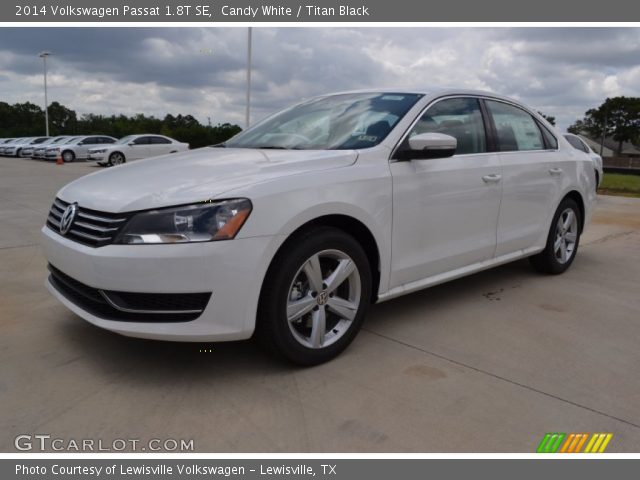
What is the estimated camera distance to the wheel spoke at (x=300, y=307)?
291 centimetres

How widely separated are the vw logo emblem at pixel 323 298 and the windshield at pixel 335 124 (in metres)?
0.92

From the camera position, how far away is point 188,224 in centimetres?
263

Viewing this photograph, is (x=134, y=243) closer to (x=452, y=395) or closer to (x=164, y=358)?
(x=164, y=358)

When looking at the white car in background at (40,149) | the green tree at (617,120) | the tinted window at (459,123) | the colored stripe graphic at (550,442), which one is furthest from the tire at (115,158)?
the green tree at (617,120)

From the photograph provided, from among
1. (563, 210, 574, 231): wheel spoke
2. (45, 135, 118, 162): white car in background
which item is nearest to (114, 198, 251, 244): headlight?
(563, 210, 574, 231): wheel spoke

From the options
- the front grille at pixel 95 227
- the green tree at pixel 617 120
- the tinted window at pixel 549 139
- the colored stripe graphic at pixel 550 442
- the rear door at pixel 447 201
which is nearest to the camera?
the colored stripe graphic at pixel 550 442

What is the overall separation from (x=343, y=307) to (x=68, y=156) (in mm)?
26705

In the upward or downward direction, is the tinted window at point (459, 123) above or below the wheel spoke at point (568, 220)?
above

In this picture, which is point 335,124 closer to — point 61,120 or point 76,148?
point 76,148

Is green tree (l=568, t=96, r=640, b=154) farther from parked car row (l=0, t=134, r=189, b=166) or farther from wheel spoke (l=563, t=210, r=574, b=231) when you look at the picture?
wheel spoke (l=563, t=210, r=574, b=231)

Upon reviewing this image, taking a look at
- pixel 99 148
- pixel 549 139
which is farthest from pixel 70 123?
pixel 549 139

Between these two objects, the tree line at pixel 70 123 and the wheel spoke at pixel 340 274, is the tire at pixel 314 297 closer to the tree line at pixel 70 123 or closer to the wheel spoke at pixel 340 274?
the wheel spoke at pixel 340 274
